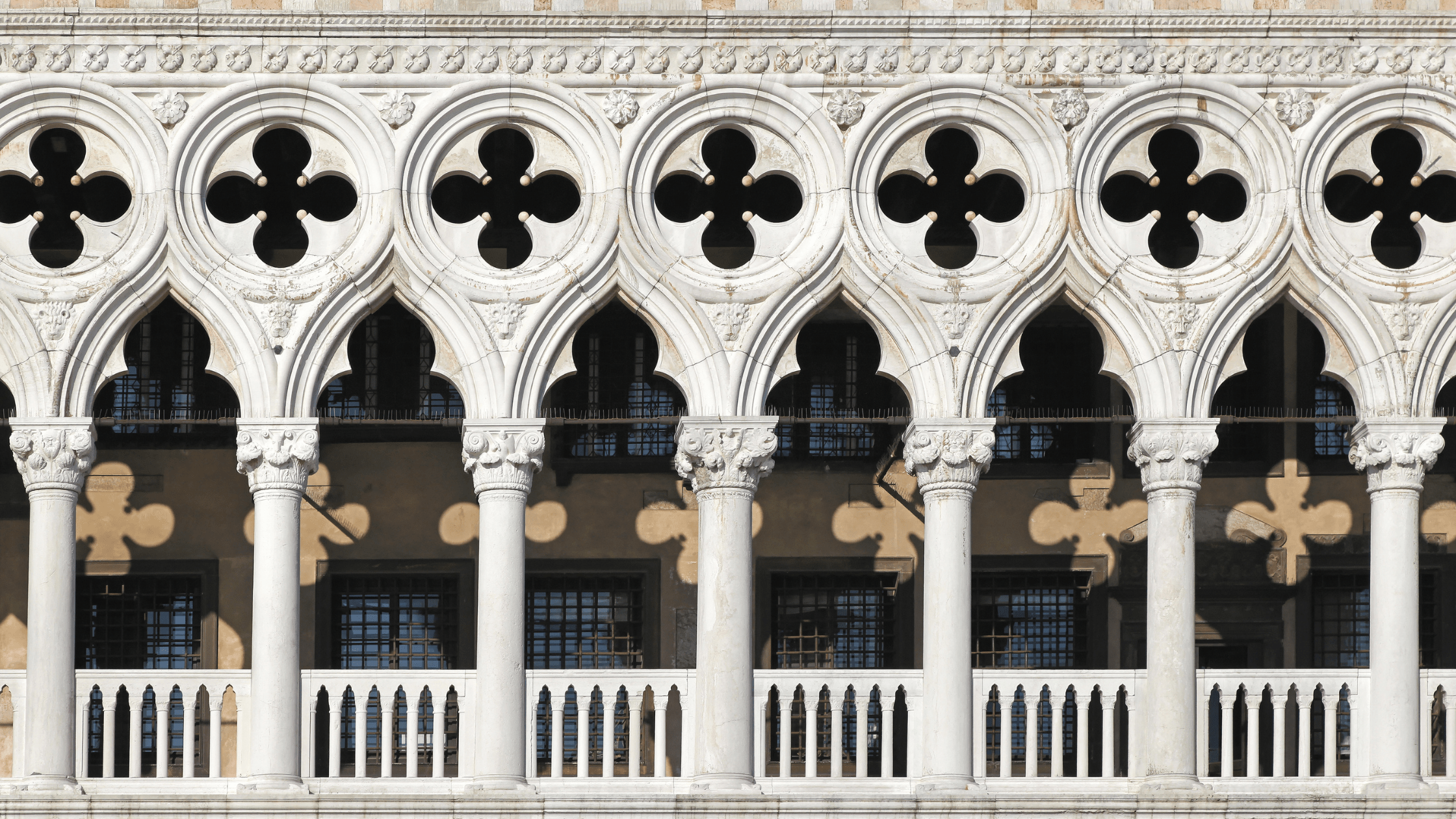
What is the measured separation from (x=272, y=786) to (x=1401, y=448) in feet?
28.1

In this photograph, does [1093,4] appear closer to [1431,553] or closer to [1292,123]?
[1292,123]

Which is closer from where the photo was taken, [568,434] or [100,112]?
[100,112]

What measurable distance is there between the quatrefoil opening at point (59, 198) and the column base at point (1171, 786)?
8688mm

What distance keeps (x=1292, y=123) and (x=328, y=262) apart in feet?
23.6

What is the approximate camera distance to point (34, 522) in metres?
20.2

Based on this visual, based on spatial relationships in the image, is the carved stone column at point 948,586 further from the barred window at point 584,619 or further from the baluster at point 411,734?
the barred window at point 584,619

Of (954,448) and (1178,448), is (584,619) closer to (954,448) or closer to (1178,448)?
(954,448)

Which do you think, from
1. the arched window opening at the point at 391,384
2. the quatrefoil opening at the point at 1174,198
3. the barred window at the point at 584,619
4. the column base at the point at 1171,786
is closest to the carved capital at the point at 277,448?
the arched window opening at the point at 391,384

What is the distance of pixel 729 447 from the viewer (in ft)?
66.9

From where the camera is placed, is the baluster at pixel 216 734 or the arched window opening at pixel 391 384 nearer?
the baluster at pixel 216 734

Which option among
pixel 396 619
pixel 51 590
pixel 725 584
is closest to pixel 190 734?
pixel 51 590

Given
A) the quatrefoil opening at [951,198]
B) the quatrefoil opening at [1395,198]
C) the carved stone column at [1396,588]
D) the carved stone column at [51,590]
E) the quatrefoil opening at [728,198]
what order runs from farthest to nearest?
the quatrefoil opening at [728,198] < the quatrefoil opening at [951,198] < the quatrefoil opening at [1395,198] < the carved stone column at [1396,588] < the carved stone column at [51,590]

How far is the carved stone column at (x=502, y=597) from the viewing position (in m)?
20.1

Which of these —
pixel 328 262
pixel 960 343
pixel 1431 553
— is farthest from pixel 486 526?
pixel 1431 553
